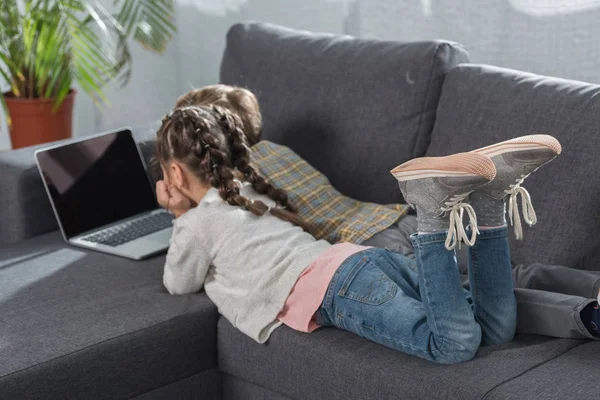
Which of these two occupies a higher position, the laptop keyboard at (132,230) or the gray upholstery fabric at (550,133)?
the gray upholstery fabric at (550,133)

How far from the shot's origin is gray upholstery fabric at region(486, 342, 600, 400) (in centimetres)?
166

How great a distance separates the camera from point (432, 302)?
1828mm

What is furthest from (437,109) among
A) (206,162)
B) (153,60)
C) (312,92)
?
(153,60)

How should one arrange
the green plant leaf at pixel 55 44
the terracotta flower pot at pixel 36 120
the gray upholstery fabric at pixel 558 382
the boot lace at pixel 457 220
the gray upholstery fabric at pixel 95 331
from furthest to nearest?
the terracotta flower pot at pixel 36 120, the green plant leaf at pixel 55 44, the gray upholstery fabric at pixel 95 331, the boot lace at pixel 457 220, the gray upholstery fabric at pixel 558 382

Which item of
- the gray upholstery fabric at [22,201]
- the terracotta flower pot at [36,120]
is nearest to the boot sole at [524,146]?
the gray upholstery fabric at [22,201]

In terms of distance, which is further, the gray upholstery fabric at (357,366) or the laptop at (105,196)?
the laptop at (105,196)

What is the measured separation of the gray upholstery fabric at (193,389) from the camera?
209 cm

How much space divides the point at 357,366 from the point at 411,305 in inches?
6.6

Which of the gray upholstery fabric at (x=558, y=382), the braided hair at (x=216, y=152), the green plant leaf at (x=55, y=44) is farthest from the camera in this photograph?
the green plant leaf at (x=55, y=44)

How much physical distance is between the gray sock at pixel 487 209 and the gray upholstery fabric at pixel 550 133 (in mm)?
350

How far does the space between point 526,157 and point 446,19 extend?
1470mm

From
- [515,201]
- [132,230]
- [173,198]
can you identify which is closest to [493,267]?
[515,201]

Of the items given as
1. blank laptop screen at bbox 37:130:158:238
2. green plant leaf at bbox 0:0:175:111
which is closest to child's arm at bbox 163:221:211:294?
blank laptop screen at bbox 37:130:158:238

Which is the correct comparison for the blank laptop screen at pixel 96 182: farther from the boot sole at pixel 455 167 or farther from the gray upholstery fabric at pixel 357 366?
the boot sole at pixel 455 167
